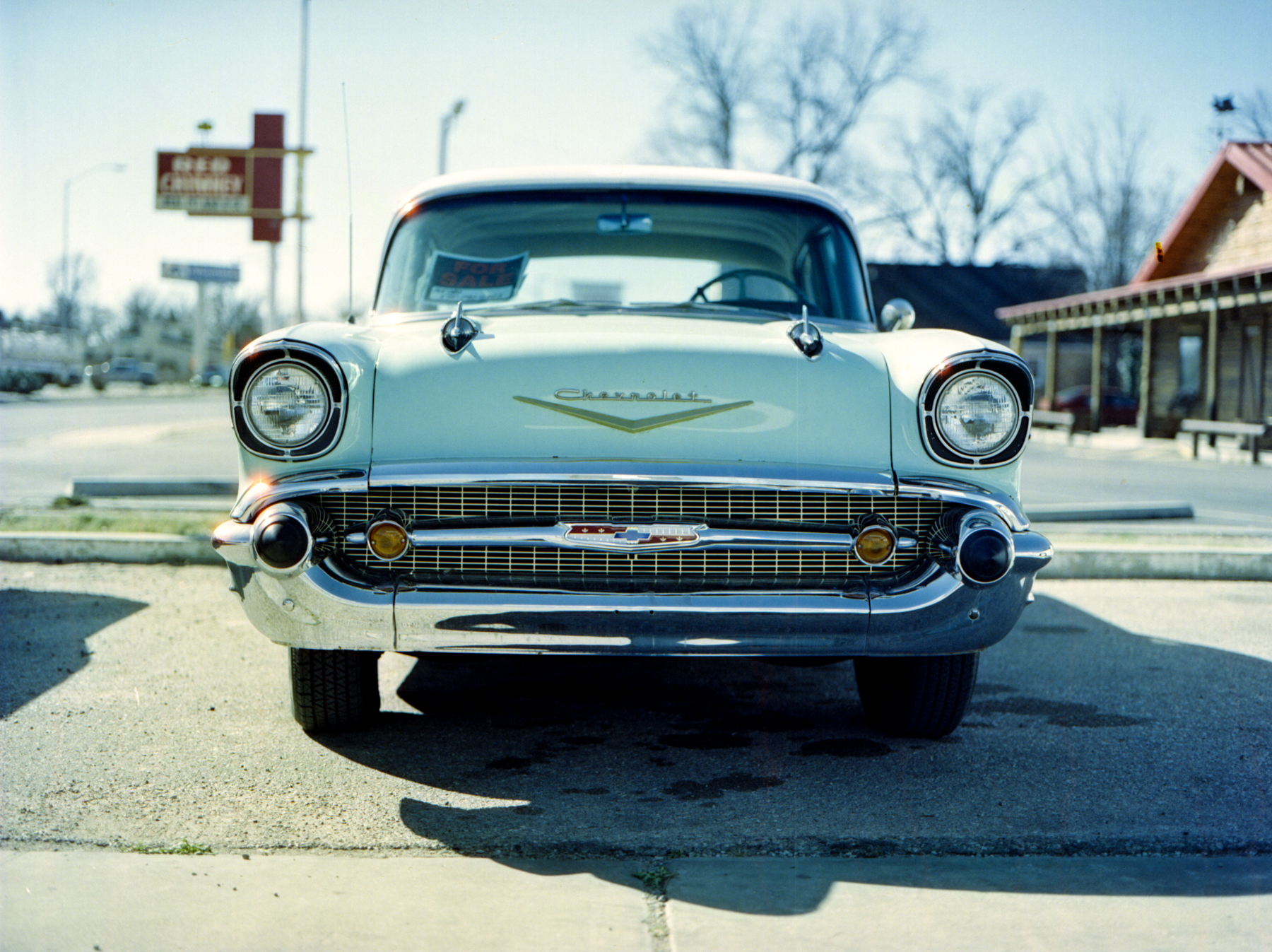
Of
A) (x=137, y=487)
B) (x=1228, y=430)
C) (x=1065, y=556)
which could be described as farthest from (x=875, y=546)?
(x=1228, y=430)

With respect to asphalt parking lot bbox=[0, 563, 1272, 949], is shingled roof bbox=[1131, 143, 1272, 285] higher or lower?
higher

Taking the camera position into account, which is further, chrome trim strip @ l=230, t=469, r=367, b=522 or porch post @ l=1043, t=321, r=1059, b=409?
porch post @ l=1043, t=321, r=1059, b=409

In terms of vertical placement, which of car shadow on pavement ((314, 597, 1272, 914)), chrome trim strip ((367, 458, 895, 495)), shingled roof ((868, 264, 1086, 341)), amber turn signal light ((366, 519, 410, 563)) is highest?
shingled roof ((868, 264, 1086, 341))

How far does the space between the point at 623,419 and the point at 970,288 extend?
3817 centimetres

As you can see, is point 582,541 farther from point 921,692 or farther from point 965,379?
point 921,692

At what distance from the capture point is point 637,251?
4.24m

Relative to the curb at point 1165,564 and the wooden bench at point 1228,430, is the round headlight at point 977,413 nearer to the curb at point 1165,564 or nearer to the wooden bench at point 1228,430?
the curb at point 1165,564

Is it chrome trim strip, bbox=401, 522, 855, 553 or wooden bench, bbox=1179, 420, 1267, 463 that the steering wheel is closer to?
chrome trim strip, bbox=401, 522, 855, 553

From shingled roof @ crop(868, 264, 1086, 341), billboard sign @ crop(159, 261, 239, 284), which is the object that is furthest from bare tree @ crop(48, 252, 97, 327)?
shingled roof @ crop(868, 264, 1086, 341)

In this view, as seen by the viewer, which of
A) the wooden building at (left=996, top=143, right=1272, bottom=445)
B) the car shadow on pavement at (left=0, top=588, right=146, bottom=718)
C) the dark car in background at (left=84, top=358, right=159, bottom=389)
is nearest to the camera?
the car shadow on pavement at (left=0, top=588, right=146, bottom=718)

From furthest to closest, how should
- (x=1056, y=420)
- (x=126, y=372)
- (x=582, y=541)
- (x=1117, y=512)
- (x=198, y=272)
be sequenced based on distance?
(x=198, y=272) → (x=126, y=372) → (x=1056, y=420) → (x=1117, y=512) → (x=582, y=541)

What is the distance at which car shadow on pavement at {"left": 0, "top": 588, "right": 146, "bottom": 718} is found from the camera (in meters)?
3.99

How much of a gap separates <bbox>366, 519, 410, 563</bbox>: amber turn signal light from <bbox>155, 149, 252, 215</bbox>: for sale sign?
13.2m

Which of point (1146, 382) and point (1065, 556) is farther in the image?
point (1146, 382)
